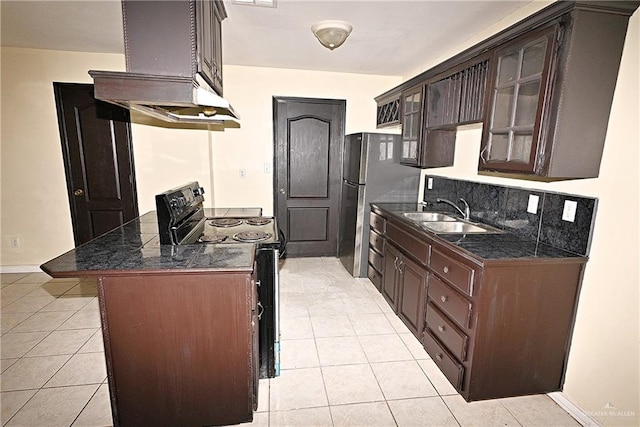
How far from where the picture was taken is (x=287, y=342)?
96.9 inches

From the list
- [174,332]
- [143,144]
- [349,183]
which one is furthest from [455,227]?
[143,144]

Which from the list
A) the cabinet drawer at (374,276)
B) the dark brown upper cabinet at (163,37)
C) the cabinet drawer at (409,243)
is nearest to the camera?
the dark brown upper cabinet at (163,37)

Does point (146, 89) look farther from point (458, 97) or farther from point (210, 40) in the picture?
point (458, 97)

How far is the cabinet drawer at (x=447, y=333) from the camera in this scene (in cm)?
189

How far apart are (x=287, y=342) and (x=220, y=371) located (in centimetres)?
92

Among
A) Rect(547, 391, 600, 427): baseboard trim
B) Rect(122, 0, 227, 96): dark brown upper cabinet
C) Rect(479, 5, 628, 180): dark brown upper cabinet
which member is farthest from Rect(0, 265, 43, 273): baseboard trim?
Rect(547, 391, 600, 427): baseboard trim

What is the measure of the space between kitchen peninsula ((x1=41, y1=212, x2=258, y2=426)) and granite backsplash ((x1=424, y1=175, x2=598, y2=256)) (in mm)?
1754

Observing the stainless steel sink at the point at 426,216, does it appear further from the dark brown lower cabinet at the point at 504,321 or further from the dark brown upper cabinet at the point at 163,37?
the dark brown upper cabinet at the point at 163,37

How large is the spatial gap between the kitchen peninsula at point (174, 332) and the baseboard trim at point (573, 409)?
5.82ft

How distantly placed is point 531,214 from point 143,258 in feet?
7.48

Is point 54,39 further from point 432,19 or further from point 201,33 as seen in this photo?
point 432,19

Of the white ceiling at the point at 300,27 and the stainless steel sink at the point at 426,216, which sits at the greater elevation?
the white ceiling at the point at 300,27

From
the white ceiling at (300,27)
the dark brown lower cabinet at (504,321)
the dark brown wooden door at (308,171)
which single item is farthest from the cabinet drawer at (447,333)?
the dark brown wooden door at (308,171)

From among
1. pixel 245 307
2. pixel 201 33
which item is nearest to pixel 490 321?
pixel 245 307
